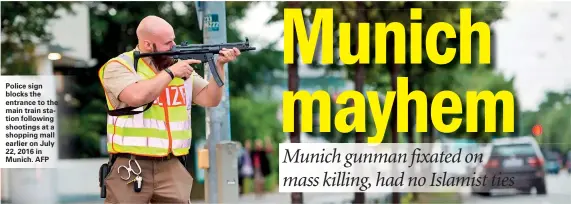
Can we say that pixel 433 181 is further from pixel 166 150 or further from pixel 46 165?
pixel 166 150

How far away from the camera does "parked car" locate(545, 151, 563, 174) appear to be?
27.9ft

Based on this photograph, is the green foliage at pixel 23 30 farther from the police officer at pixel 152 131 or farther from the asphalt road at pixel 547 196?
the police officer at pixel 152 131

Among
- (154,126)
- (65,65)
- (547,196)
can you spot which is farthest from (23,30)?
(154,126)

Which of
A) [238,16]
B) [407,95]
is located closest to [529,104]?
[407,95]

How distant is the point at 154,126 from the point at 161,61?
0.21 meters

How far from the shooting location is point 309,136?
6.82 m

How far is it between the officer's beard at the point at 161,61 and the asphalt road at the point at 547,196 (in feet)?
14.9

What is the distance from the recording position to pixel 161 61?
3.18m

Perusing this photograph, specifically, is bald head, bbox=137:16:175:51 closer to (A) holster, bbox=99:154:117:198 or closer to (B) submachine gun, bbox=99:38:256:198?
(B) submachine gun, bbox=99:38:256:198

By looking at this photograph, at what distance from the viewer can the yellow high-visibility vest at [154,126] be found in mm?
3182

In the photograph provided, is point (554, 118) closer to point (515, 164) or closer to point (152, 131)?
point (515, 164)

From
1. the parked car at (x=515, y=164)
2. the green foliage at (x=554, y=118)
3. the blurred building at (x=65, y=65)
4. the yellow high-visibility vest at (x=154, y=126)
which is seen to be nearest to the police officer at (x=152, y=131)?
the yellow high-visibility vest at (x=154, y=126)

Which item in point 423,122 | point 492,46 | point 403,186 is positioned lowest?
point 403,186

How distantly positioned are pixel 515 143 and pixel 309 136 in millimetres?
2258
